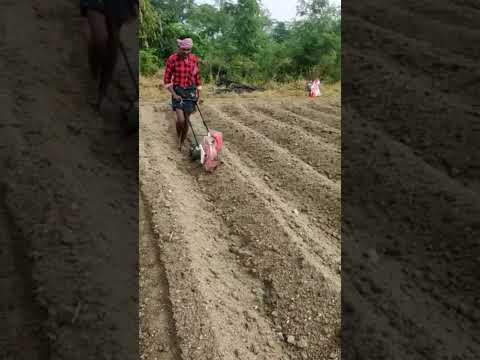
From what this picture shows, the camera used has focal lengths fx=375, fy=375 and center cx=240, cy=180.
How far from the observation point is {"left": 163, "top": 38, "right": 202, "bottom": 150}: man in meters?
2.84

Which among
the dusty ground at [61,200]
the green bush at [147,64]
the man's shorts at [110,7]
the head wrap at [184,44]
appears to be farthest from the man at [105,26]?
the green bush at [147,64]

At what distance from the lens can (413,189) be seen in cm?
232

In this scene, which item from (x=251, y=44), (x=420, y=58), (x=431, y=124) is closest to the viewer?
(x=431, y=124)

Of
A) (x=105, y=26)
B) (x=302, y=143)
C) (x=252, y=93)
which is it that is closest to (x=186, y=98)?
(x=105, y=26)

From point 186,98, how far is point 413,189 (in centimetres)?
184

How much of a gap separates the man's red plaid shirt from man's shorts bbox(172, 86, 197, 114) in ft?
0.13

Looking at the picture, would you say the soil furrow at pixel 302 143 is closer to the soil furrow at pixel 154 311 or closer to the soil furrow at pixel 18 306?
the soil furrow at pixel 154 311

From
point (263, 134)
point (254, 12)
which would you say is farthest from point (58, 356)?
point (254, 12)

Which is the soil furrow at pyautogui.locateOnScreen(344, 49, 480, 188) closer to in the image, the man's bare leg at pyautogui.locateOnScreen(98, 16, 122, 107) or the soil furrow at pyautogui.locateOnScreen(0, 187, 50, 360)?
the man's bare leg at pyautogui.locateOnScreen(98, 16, 122, 107)

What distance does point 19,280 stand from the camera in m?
1.47

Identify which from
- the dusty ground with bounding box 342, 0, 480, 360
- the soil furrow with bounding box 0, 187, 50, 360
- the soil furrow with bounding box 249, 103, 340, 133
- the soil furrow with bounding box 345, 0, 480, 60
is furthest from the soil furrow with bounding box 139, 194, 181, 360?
the soil furrow with bounding box 345, 0, 480, 60

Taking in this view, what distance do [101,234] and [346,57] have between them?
128 inches

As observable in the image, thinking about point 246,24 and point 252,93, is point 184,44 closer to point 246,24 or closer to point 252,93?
point 252,93

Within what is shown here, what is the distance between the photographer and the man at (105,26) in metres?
1.82
